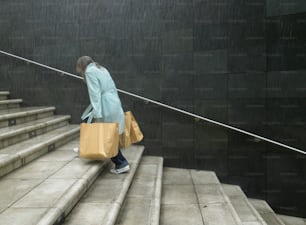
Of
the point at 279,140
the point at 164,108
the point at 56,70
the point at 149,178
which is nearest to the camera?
the point at 149,178

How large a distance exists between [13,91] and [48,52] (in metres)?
1.05

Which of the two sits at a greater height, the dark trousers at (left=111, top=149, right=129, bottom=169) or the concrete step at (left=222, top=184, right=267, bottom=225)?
the dark trousers at (left=111, top=149, right=129, bottom=169)

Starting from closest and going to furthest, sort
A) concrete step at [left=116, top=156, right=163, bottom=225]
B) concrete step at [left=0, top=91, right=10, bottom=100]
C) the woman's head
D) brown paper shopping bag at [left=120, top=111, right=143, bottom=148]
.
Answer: concrete step at [left=116, top=156, right=163, bottom=225] → the woman's head → brown paper shopping bag at [left=120, top=111, right=143, bottom=148] → concrete step at [left=0, top=91, right=10, bottom=100]

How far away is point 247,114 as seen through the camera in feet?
18.5

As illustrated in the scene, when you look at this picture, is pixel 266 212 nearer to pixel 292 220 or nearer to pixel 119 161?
pixel 292 220

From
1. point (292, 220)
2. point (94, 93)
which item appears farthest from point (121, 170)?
point (292, 220)

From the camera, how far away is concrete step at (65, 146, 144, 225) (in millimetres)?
3133

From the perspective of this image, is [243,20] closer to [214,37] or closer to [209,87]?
[214,37]

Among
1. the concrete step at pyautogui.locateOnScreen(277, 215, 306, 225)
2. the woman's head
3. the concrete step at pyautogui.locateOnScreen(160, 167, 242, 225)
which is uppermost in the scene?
the woman's head

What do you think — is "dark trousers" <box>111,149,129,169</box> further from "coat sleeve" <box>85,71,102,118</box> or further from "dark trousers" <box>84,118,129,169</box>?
"coat sleeve" <box>85,71,102,118</box>

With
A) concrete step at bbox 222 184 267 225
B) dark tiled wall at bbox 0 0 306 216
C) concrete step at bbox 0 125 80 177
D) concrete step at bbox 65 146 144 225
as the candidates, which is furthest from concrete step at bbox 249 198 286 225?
concrete step at bbox 0 125 80 177

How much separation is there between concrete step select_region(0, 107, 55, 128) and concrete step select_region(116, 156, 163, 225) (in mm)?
2015

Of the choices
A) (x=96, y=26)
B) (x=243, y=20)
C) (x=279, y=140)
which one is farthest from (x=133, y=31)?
(x=279, y=140)

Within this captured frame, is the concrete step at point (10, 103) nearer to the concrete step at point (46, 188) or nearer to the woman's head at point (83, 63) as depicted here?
the concrete step at point (46, 188)
